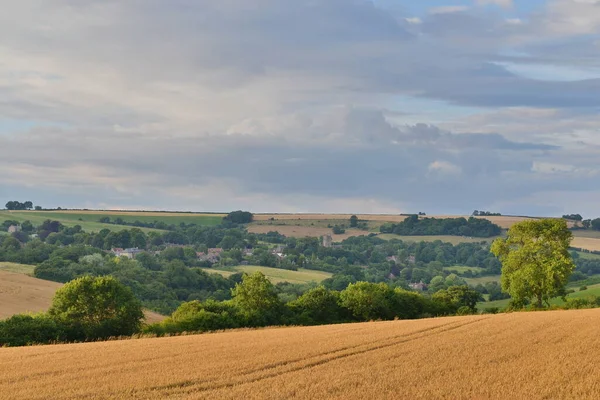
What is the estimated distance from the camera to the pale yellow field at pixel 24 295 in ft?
363

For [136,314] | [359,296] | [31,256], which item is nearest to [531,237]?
[359,296]

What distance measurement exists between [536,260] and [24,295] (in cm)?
7653

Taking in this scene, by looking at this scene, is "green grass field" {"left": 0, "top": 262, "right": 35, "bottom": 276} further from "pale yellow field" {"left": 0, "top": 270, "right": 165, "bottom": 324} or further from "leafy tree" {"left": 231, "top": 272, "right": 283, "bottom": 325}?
"leafy tree" {"left": 231, "top": 272, "right": 283, "bottom": 325}

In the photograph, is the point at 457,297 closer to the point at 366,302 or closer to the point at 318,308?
the point at 366,302

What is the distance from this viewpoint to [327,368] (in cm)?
3127

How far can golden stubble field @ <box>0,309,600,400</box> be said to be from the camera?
988 inches

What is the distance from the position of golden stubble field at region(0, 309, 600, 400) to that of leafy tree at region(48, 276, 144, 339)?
27.0 metres

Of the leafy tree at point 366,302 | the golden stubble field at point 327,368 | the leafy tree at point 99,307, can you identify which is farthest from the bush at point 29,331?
the leafy tree at point 366,302

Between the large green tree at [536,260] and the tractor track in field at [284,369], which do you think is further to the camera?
the large green tree at [536,260]

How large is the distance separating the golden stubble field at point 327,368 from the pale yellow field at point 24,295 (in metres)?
69.6

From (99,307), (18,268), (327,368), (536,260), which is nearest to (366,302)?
(536,260)

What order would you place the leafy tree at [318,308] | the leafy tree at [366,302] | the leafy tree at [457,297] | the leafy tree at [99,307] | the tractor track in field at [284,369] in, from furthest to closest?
the leafy tree at [457,297] < the leafy tree at [366,302] < the leafy tree at [318,308] < the leafy tree at [99,307] < the tractor track in field at [284,369]

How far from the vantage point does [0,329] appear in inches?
2291

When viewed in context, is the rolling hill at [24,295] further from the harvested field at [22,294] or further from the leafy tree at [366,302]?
the leafy tree at [366,302]
